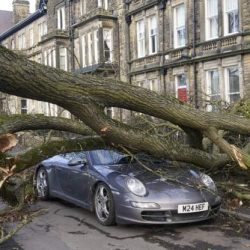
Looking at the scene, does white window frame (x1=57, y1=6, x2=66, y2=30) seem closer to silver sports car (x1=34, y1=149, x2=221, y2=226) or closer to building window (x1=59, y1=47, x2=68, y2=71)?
building window (x1=59, y1=47, x2=68, y2=71)

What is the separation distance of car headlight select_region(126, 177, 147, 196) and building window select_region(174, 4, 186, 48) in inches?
733

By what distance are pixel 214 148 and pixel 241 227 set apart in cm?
266

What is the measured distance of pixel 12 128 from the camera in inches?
270

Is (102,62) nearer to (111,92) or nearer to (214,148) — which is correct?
(214,148)

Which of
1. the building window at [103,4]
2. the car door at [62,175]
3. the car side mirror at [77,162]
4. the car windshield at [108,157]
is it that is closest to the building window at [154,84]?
the building window at [103,4]

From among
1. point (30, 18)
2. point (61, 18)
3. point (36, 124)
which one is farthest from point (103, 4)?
point (36, 124)

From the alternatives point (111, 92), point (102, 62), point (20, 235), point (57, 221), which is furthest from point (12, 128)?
point (102, 62)

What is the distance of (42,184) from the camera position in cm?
1107

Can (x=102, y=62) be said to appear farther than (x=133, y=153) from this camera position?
Yes

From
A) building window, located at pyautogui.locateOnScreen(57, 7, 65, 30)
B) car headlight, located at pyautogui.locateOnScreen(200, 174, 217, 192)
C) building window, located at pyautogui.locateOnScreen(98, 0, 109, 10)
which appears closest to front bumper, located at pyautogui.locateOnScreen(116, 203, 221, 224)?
car headlight, located at pyautogui.locateOnScreen(200, 174, 217, 192)

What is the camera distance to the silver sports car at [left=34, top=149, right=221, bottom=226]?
7.77 m

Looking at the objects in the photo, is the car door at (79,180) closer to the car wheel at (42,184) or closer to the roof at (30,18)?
the car wheel at (42,184)

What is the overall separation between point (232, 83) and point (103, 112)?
16695mm

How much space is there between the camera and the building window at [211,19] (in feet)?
77.2
